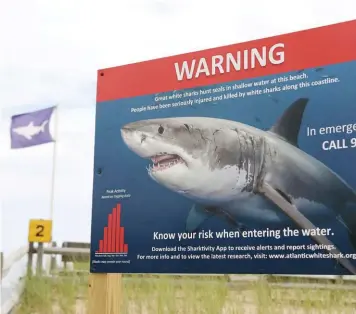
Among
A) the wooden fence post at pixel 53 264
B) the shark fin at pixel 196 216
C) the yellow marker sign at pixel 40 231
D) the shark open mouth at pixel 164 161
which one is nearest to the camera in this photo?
the shark fin at pixel 196 216

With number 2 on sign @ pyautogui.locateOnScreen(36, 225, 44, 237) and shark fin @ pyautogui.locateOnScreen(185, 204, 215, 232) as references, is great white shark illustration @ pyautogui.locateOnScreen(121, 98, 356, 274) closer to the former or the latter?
shark fin @ pyautogui.locateOnScreen(185, 204, 215, 232)

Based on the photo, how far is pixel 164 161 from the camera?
313 centimetres

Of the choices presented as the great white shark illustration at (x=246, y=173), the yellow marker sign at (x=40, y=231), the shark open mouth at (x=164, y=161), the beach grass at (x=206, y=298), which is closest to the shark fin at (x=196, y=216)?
the great white shark illustration at (x=246, y=173)

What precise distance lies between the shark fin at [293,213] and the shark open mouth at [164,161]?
1.79 feet

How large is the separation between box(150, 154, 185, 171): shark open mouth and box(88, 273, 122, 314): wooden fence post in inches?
29.9

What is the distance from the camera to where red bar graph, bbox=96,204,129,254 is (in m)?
3.23

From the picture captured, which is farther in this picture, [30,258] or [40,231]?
[40,231]

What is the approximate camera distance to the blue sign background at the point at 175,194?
2689 millimetres

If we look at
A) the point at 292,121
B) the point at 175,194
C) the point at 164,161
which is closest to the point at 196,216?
the point at 175,194

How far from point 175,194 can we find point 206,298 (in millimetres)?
1062

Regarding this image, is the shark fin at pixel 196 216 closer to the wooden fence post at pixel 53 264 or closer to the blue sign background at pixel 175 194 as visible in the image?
the blue sign background at pixel 175 194

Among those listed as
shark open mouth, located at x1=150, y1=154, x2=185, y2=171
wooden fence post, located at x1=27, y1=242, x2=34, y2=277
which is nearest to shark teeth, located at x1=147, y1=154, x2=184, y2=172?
shark open mouth, located at x1=150, y1=154, x2=185, y2=171

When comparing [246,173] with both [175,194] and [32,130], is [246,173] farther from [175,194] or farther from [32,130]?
[32,130]

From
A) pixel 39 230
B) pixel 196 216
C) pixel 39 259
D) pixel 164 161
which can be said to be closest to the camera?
pixel 196 216
